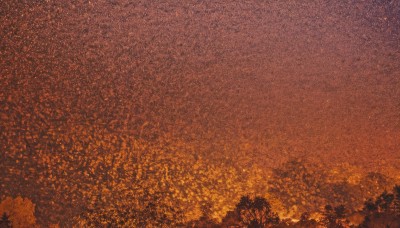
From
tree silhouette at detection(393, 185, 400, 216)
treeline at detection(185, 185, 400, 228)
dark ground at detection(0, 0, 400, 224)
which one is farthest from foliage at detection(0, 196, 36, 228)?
tree silhouette at detection(393, 185, 400, 216)

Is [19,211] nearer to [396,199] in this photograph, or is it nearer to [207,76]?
[207,76]

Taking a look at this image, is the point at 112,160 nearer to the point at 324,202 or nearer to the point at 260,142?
the point at 260,142

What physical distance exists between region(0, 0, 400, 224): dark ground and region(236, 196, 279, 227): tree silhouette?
1.23ft

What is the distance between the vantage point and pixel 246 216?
8.98 ft

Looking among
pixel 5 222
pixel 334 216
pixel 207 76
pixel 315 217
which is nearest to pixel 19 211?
pixel 5 222

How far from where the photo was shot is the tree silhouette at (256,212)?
273cm

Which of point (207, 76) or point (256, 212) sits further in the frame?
point (207, 76)

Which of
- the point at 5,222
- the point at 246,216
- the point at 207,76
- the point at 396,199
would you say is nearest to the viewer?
the point at 5,222

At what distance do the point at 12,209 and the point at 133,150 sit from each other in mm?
1084

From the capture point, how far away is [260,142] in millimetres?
2943

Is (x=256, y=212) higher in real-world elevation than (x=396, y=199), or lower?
lower

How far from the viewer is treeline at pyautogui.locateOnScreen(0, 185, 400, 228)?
2.62 metres

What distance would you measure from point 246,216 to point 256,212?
10 centimetres

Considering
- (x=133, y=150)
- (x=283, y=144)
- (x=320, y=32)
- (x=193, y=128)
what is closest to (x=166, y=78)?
(x=193, y=128)
